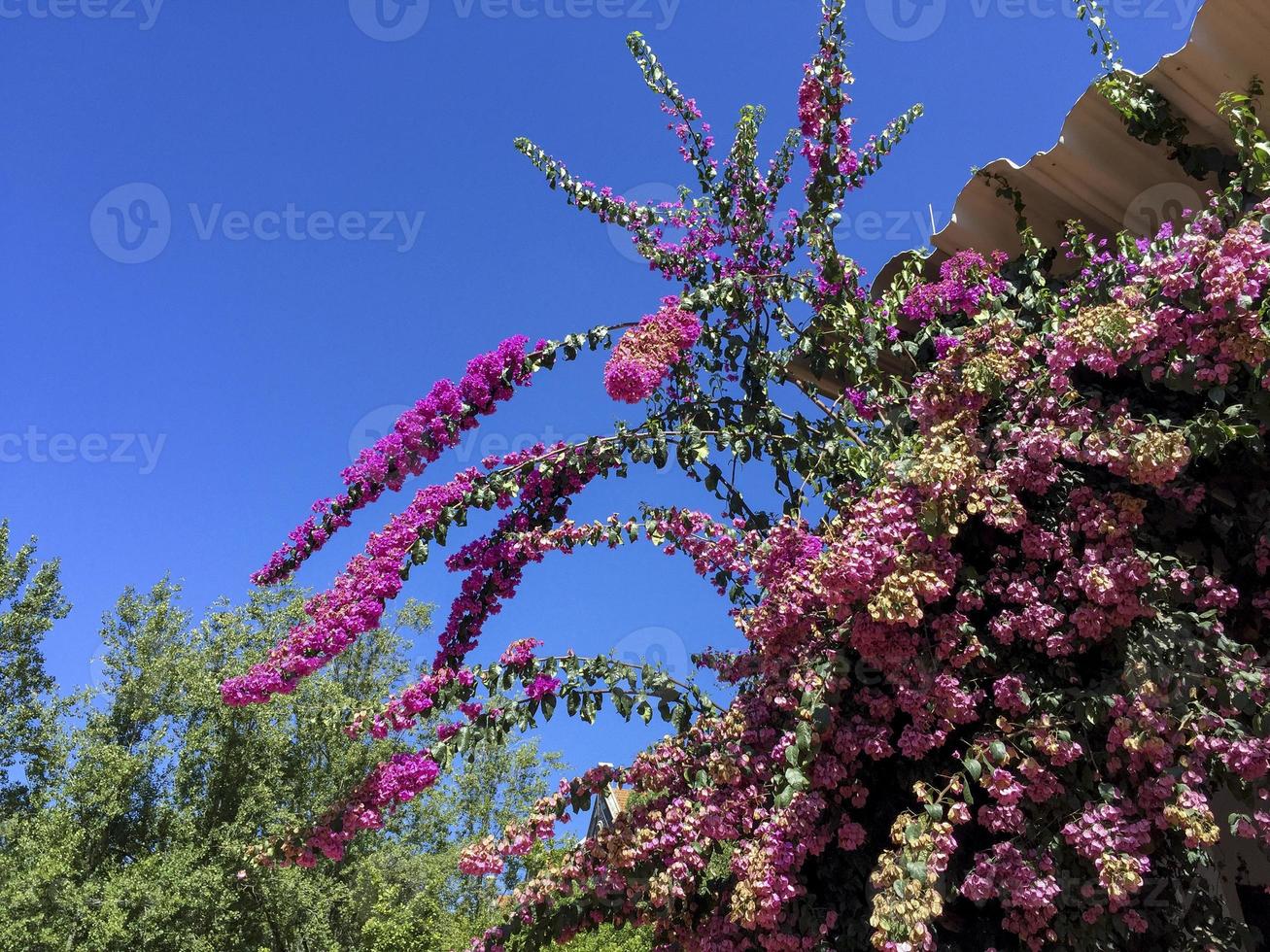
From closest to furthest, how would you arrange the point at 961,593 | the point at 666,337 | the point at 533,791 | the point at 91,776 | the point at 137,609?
1. the point at 961,593
2. the point at 666,337
3. the point at 91,776
4. the point at 137,609
5. the point at 533,791

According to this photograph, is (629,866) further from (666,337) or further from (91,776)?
(91,776)

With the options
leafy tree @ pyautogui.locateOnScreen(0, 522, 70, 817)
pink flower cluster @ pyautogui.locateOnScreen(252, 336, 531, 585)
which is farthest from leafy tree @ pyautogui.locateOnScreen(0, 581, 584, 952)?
pink flower cluster @ pyautogui.locateOnScreen(252, 336, 531, 585)

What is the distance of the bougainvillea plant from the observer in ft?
8.23

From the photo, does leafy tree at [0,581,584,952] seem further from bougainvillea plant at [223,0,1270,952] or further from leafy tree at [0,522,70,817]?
bougainvillea plant at [223,0,1270,952]

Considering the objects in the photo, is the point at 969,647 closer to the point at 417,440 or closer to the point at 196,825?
the point at 417,440

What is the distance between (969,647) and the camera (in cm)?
277

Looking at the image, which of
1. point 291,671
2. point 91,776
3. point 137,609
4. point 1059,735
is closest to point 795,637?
point 1059,735

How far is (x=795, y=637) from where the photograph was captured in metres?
3.01

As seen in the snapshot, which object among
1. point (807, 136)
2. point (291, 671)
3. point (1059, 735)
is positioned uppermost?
point (807, 136)

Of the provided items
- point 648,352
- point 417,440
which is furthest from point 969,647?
point 417,440

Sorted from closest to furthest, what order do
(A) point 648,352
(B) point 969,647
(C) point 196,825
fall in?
(B) point 969,647, (A) point 648,352, (C) point 196,825

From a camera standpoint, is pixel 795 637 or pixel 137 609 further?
pixel 137 609

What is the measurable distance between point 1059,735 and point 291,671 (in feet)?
11.1

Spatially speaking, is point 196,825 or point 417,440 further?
point 196,825
